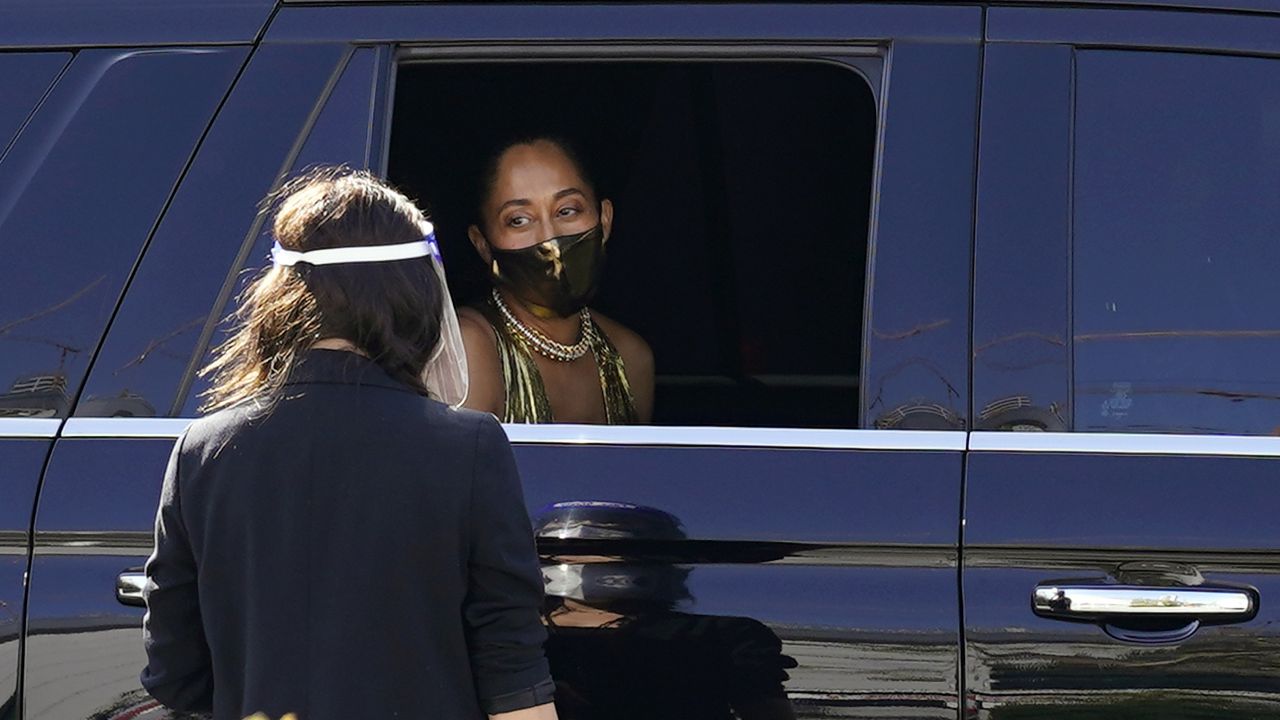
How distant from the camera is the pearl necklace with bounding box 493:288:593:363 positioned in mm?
2873

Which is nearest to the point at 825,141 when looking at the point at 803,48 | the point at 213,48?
the point at 803,48

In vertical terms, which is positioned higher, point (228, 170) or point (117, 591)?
point (228, 170)

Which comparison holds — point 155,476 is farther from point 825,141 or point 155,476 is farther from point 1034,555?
point 825,141

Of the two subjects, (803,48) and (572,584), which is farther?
(803,48)

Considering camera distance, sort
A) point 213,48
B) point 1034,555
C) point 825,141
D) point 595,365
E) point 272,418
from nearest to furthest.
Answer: point 272,418, point 1034,555, point 213,48, point 595,365, point 825,141

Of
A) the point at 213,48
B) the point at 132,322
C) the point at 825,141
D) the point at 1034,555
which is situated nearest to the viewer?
the point at 1034,555

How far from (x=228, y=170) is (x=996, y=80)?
3.59 ft

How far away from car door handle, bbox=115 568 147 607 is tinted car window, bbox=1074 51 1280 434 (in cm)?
125

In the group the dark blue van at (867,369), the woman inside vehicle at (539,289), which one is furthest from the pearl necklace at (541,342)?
the dark blue van at (867,369)

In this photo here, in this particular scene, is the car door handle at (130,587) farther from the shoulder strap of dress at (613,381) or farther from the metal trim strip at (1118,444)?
the shoulder strap of dress at (613,381)

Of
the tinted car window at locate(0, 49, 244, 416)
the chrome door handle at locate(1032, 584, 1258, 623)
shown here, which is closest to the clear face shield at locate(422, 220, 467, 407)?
the tinted car window at locate(0, 49, 244, 416)

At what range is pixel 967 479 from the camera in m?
1.94

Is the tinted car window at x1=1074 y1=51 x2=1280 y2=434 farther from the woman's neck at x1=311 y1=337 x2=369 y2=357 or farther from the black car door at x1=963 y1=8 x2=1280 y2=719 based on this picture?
the woman's neck at x1=311 y1=337 x2=369 y2=357

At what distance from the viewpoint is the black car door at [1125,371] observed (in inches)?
73.7
